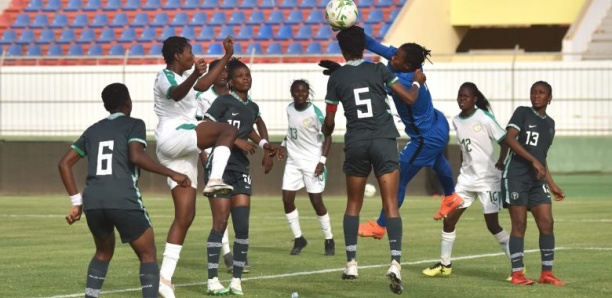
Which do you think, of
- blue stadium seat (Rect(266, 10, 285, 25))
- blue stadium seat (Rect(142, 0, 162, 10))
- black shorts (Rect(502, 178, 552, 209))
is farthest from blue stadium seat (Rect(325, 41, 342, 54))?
black shorts (Rect(502, 178, 552, 209))

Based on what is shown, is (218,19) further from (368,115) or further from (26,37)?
(368,115)

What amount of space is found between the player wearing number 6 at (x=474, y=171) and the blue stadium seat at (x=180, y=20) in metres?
22.3

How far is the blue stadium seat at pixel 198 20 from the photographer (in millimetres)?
34597

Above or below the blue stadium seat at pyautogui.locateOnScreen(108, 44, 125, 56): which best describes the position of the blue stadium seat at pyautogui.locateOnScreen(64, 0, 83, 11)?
above

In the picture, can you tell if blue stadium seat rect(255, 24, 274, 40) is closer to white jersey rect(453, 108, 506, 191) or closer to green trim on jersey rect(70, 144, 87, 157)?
white jersey rect(453, 108, 506, 191)

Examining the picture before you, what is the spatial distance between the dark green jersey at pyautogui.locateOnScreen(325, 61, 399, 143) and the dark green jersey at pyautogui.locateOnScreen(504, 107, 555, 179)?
4.08 feet

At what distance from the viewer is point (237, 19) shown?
34406 millimetres

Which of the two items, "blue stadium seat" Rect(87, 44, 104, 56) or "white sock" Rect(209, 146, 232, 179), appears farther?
"blue stadium seat" Rect(87, 44, 104, 56)

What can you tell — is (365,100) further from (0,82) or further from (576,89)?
(0,82)

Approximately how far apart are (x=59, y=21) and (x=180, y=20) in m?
3.52

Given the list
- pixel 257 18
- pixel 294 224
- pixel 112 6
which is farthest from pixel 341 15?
pixel 112 6

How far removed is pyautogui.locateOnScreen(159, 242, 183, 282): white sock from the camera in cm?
1087

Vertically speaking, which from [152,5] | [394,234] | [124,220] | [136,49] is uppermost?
[152,5]

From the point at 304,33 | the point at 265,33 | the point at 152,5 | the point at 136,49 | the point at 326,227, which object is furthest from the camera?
the point at 152,5
